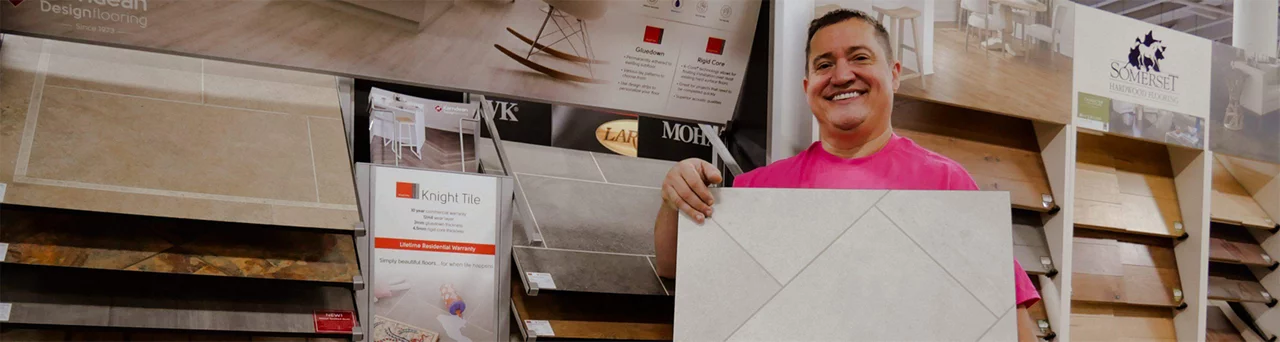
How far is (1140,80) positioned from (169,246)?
399cm

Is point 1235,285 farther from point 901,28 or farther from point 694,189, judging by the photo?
point 694,189

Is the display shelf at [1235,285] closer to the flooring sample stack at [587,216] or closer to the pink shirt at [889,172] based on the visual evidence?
the pink shirt at [889,172]

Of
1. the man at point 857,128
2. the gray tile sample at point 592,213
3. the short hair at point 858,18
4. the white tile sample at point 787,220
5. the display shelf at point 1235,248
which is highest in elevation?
the short hair at point 858,18

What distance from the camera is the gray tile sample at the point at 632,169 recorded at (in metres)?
3.82

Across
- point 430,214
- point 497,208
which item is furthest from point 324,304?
point 497,208

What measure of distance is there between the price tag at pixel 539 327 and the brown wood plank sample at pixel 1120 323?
2461mm

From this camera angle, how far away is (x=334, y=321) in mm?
2809

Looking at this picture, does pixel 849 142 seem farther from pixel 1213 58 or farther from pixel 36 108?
pixel 1213 58

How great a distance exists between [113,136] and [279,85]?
559 millimetres

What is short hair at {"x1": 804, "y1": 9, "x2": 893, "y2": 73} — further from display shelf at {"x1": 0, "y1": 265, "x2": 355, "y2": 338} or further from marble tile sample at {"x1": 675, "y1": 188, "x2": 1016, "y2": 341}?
display shelf at {"x1": 0, "y1": 265, "x2": 355, "y2": 338}

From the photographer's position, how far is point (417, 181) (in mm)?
3193

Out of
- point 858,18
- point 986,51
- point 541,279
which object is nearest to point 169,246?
point 541,279

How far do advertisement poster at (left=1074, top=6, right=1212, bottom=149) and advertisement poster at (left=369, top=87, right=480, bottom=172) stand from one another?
8.40 feet

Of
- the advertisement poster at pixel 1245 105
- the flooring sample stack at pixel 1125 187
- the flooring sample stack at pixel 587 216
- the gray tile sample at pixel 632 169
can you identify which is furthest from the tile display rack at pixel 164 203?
the advertisement poster at pixel 1245 105
